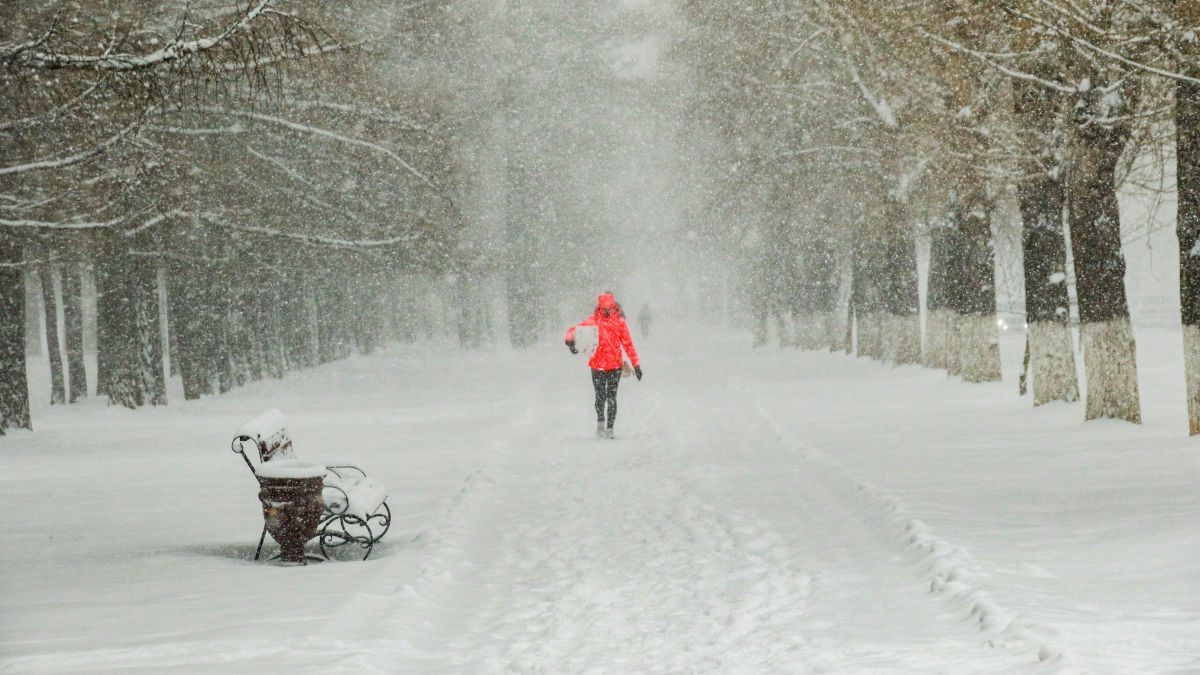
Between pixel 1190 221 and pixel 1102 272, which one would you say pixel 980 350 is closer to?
pixel 1102 272

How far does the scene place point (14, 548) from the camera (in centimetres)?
1035

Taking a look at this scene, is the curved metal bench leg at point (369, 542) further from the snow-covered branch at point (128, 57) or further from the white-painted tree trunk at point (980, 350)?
the white-painted tree trunk at point (980, 350)

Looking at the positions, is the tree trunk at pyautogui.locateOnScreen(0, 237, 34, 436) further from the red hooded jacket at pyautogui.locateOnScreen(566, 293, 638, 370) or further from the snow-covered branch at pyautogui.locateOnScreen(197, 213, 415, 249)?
the red hooded jacket at pyautogui.locateOnScreen(566, 293, 638, 370)

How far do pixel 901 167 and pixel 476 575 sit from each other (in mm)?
18442

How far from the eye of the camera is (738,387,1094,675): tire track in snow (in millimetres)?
5914

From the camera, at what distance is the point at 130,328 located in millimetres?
25469

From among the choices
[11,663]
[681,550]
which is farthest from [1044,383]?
[11,663]

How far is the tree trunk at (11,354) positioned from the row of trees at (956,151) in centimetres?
1478

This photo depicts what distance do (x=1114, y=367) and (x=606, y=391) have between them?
6825mm

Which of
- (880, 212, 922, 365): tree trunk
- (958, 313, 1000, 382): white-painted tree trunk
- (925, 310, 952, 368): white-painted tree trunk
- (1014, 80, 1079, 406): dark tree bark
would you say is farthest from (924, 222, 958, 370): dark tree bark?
(1014, 80, 1079, 406): dark tree bark

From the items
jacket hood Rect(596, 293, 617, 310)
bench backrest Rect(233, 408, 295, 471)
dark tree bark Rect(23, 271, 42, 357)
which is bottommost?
bench backrest Rect(233, 408, 295, 471)

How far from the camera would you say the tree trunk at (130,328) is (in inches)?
1008

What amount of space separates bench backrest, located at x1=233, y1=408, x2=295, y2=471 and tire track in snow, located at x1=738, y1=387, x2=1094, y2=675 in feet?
16.5

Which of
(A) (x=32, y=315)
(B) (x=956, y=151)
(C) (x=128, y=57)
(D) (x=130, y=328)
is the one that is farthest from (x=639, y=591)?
(A) (x=32, y=315)
